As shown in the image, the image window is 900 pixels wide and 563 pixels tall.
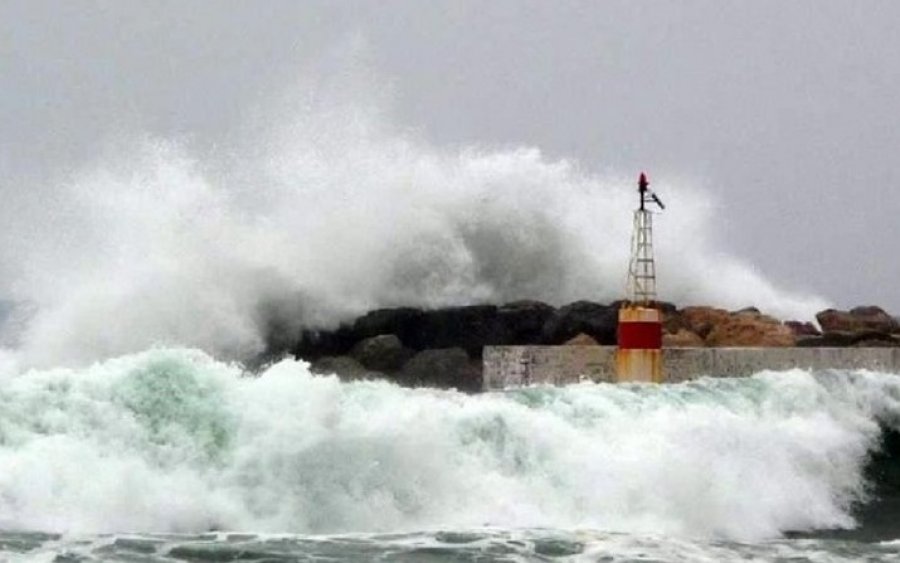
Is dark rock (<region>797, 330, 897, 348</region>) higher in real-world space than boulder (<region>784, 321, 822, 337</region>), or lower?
lower

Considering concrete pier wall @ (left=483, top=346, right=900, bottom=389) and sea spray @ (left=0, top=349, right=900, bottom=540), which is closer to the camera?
sea spray @ (left=0, top=349, right=900, bottom=540)

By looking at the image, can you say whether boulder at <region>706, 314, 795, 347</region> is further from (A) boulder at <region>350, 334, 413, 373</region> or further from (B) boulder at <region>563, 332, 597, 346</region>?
(A) boulder at <region>350, 334, 413, 373</region>

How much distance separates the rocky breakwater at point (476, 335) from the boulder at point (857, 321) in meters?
0.03

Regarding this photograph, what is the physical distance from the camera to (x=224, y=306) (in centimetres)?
1714

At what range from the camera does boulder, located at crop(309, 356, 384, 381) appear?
15242mm

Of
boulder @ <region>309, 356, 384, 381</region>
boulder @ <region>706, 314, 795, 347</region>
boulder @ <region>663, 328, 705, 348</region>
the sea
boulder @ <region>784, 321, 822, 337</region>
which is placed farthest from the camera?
boulder @ <region>784, 321, 822, 337</region>

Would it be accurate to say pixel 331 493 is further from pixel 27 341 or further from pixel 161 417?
pixel 27 341

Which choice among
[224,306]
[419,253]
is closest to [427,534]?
[224,306]

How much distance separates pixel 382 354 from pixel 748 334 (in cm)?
372

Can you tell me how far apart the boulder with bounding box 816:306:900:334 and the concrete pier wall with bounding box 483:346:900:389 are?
2927mm

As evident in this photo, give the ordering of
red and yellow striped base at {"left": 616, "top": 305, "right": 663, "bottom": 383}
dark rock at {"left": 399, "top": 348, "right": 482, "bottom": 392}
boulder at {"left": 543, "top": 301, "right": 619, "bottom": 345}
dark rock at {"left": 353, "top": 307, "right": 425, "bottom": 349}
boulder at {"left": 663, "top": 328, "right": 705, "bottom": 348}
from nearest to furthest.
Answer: red and yellow striped base at {"left": 616, "top": 305, "right": 663, "bottom": 383} → dark rock at {"left": 399, "top": 348, "right": 482, "bottom": 392} → boulder at {"left": 663, "top": 328, "right": 705, "bottom": 348} → boulder at {"left": 543, "top": 301, "right": 619, "bottom": 345} → dark rock at {"left": 353, "top": 307, "right": 425, "bottom": 349}

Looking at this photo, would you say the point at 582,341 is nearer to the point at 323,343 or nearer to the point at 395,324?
the point at 395,324

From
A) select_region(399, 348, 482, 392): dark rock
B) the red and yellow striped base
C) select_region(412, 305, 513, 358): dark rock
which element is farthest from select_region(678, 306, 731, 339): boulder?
the red and yellow striped base

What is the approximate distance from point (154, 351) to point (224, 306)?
7591 mm
